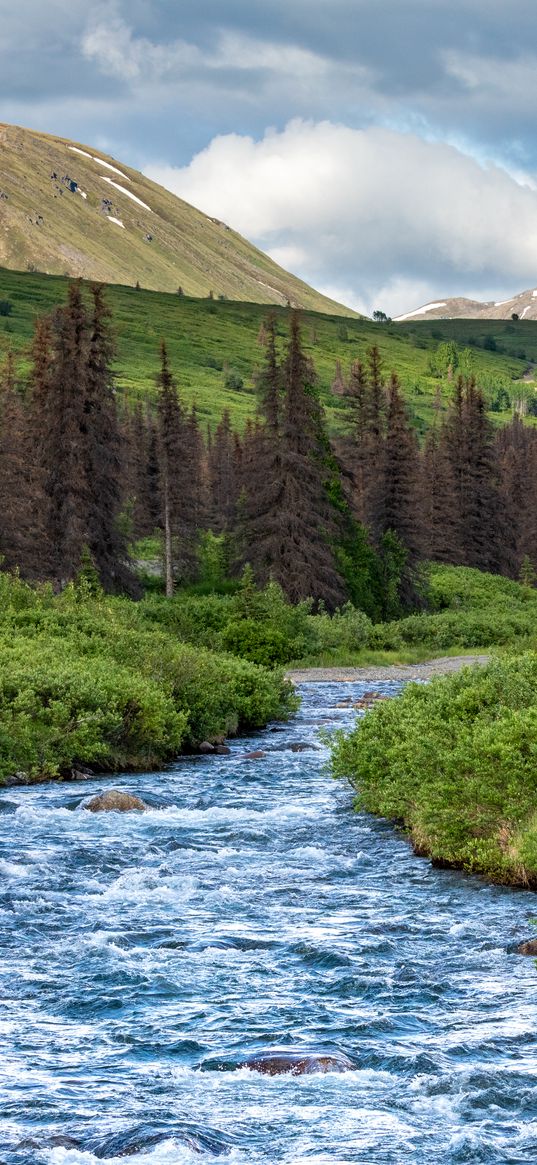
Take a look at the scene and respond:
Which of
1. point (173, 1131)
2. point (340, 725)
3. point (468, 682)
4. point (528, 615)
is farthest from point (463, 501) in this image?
point (173, 1131)

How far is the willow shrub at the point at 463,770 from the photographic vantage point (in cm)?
1427

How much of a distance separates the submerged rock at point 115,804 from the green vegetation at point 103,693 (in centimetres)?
244

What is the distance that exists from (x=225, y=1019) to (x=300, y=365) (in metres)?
51.3

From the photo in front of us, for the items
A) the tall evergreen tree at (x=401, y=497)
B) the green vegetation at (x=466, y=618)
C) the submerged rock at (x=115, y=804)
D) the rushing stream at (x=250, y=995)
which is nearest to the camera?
the rushing stream at (x=250, y=995)

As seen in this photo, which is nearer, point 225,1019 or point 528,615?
point 225,1019

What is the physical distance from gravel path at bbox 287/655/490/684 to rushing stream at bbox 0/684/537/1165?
23025mm

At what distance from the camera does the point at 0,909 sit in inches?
506

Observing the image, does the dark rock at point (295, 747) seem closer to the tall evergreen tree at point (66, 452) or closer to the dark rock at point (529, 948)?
the dark rock at point (529, 948)

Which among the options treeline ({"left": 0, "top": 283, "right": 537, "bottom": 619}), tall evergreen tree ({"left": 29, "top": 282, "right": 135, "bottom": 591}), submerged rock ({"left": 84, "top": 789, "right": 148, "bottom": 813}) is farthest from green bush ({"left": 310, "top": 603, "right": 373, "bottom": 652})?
submerged rock ({"left": 84, "top": 789, "right": 148, "bottom": 813})

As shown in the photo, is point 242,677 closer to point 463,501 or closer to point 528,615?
point 528,615

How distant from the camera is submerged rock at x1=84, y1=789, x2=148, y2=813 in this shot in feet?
60.2

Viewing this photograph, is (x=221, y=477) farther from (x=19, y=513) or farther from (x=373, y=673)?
(x=373, y=673)

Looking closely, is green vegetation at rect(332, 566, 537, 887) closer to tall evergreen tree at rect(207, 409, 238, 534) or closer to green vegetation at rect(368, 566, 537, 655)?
green vegetation at rect(368, 566, 537, 655)

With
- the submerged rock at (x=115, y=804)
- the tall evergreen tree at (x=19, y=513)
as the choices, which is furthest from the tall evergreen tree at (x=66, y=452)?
the submerged rock at (x=115, y=804)
